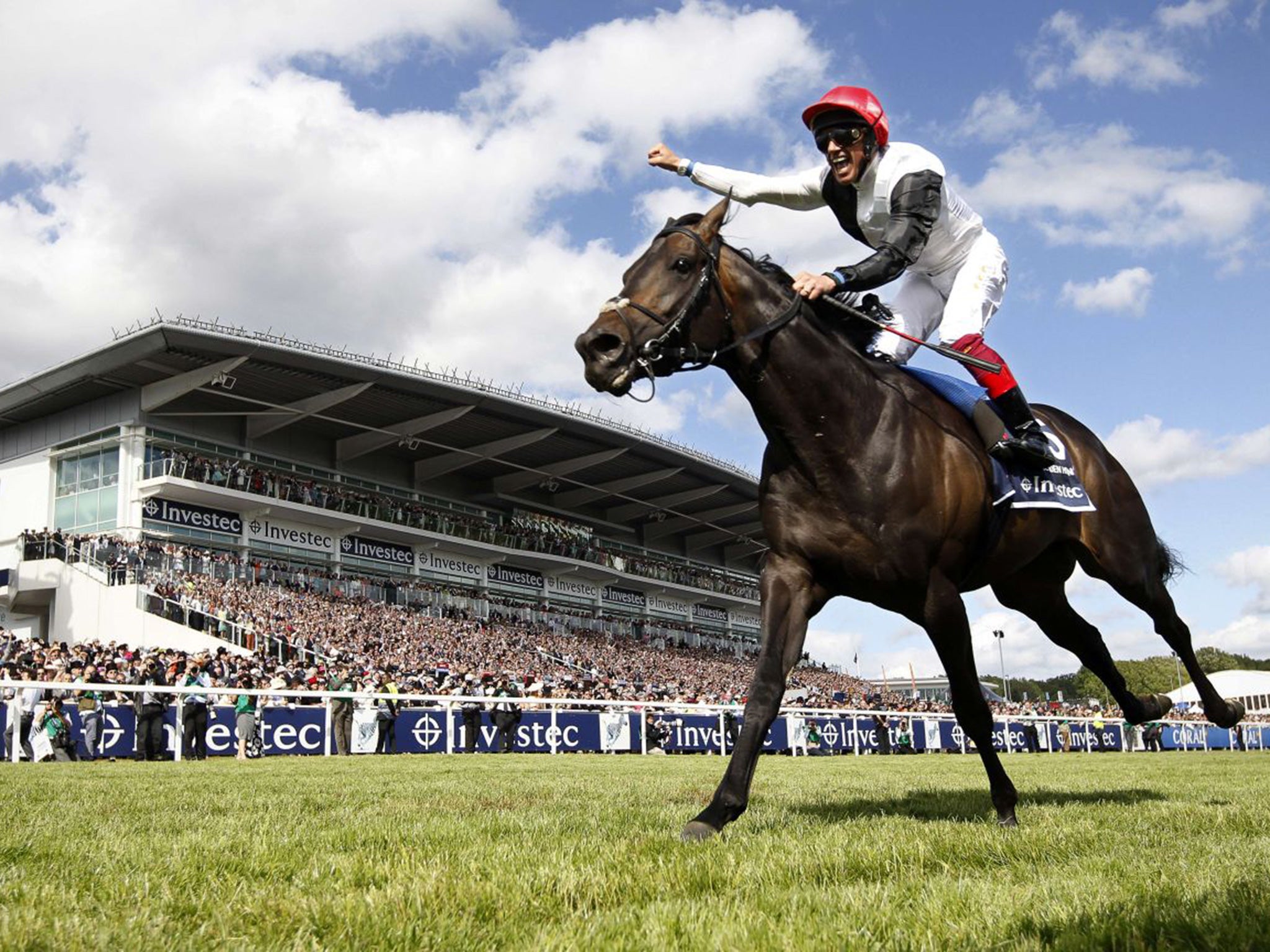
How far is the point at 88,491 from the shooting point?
1743 inches

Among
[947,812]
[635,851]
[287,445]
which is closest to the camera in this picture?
[635,851]

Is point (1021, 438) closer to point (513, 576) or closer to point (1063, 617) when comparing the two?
point (1063, 617)

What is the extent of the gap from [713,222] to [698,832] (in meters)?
2.94

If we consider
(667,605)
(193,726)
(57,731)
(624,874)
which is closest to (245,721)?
(193,726)

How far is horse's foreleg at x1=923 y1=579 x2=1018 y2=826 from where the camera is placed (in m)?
5.51

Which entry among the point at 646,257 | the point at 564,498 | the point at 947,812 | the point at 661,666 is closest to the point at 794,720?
the point at 947,812

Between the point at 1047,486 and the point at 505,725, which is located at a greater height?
the point at 1047,486

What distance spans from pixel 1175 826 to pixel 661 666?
166 ft

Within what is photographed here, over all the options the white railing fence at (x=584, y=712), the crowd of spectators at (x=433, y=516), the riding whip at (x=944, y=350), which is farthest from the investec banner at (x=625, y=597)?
the riding whip at (x=944, y=350)

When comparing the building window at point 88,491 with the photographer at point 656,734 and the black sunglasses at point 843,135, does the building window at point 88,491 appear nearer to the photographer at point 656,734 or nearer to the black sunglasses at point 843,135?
the photographer at point 656,734

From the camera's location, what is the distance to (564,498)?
63969 mm

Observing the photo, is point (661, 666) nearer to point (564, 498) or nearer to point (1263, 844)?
point (564, 498)

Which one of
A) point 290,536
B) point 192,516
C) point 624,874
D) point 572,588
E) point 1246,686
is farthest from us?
point 1246,686

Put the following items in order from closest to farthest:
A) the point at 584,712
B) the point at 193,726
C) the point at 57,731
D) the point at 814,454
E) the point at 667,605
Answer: the point at 814,454 → the point at 57,731 → the point at 193,726 → the point at 584,712 → the point at 667,605
